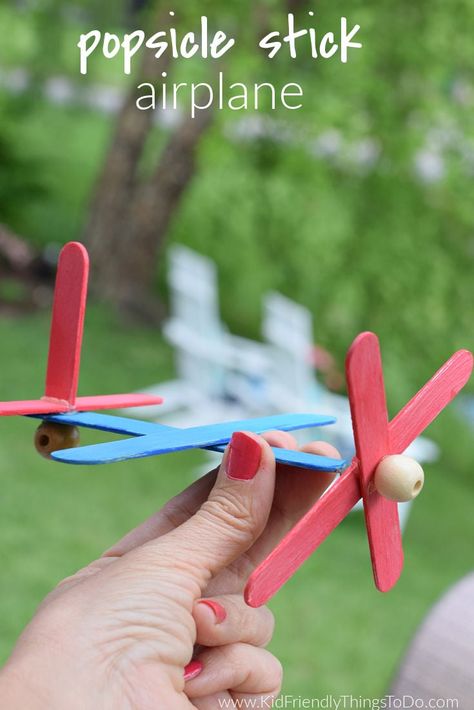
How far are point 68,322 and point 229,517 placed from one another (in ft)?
0.81

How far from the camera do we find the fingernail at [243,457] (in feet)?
2.62

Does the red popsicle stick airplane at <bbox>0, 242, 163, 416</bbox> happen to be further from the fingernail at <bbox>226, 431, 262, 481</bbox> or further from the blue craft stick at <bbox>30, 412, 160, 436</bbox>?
the fingernail at <bbox>226, 431, 262, 481</bbox>

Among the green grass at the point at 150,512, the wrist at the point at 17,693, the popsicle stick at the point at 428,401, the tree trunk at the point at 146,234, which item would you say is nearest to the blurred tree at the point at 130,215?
the tree trunk at the point at 146,234

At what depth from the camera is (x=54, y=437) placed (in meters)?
0.94

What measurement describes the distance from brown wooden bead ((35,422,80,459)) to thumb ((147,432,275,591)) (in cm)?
18

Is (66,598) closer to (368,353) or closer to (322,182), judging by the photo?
(368,353)

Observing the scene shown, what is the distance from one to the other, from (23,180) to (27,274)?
89cm

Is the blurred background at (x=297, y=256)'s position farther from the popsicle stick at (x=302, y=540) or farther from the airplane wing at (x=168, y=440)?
the popsicle stick at (x=302, y=540)

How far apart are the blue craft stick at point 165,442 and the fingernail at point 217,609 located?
0.14 m

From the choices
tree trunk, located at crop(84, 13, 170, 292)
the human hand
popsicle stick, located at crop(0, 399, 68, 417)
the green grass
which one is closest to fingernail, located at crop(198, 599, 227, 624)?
the human hand

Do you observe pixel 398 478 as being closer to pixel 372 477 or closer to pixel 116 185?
pixel 372 477

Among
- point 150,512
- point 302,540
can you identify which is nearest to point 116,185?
point 150,512

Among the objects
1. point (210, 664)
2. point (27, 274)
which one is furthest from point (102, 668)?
point (27, 274)

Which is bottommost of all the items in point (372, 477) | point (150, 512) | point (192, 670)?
point (150, 512)
